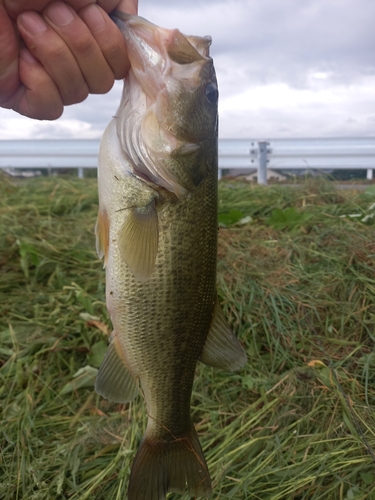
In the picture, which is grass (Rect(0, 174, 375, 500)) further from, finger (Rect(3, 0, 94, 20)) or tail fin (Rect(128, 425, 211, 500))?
finger (Rect(3, 0, 94, 20))

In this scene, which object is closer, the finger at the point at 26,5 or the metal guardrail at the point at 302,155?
the finger at the point at 26,5

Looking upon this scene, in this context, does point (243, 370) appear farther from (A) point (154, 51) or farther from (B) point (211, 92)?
(A) point (154, 51)

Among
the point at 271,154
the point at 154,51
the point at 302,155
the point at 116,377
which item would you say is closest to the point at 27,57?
the point at 154,51

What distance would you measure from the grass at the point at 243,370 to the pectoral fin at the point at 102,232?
46.5 inches

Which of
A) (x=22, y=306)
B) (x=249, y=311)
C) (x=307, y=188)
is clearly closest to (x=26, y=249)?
(x=22, y=306)

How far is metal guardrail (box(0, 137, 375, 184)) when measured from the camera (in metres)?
6.45

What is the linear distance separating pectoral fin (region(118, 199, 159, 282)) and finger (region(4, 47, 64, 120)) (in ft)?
1.49

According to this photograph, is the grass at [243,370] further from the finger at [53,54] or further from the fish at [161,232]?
the finger at [53,54]

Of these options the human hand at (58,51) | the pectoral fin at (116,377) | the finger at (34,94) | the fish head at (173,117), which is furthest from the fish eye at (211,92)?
the pectoral fin at (116,377)

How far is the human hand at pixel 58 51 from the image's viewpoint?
138 centimetres

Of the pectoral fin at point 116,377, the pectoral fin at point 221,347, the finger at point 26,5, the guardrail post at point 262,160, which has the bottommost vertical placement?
the pectoral fin at point 116,377

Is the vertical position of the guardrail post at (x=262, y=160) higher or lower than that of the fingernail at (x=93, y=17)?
lower

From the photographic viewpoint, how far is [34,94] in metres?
1.54

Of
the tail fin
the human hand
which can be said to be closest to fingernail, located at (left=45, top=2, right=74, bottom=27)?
the human hand
